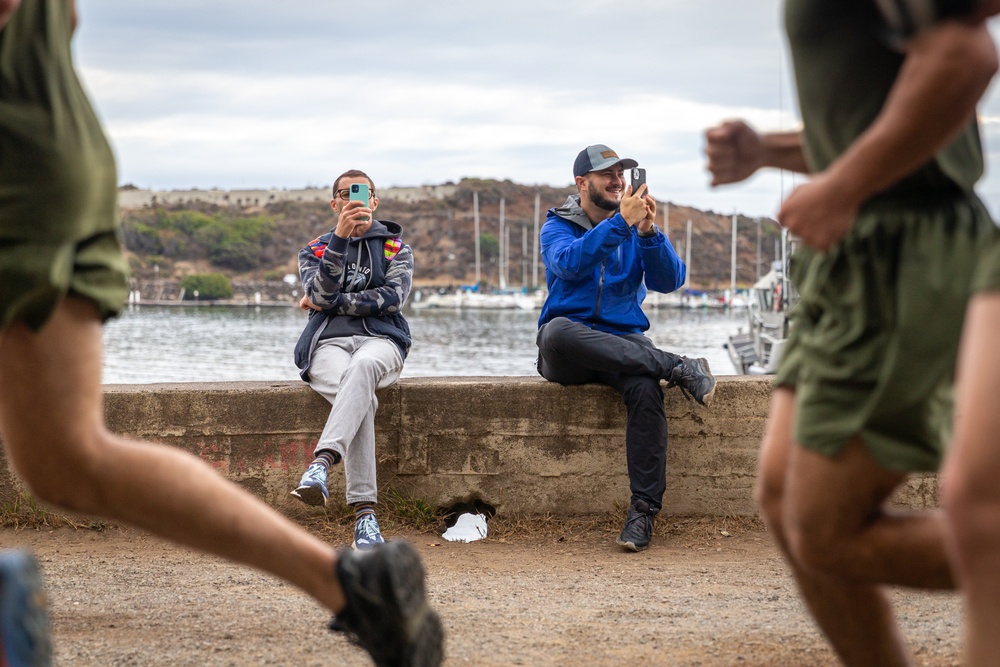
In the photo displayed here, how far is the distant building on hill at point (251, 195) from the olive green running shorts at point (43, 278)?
6224 inches

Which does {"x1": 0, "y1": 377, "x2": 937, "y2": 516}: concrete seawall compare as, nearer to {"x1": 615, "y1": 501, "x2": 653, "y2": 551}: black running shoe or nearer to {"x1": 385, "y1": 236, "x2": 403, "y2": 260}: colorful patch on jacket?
{"x1": 615, "y1": 501, "x2": 653, "y2": 551}: black running shoe

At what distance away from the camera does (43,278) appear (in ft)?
7.35

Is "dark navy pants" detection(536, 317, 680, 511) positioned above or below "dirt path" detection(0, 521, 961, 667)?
above

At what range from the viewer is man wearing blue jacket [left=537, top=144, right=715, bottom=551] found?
5.61 m

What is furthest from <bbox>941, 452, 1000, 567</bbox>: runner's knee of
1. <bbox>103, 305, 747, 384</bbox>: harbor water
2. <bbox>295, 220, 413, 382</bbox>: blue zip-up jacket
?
<bbox>103, 305, 747, 384</bbox>: harbor water

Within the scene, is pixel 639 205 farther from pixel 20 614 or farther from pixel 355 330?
pixel 20 614

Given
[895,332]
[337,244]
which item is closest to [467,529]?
[337,244]

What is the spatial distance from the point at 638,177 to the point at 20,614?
472 cm

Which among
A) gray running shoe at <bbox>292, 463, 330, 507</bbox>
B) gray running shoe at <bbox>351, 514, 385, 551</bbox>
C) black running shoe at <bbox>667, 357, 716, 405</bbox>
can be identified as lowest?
gray running shoe at <bbox>351, 514, 385, 551</bbox>

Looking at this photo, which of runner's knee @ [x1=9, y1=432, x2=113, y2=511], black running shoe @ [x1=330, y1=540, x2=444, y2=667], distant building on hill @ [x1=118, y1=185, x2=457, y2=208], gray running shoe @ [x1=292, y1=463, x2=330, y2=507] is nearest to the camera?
runner's knee @ [x1=9, y1=432, x2=113, y2=511]

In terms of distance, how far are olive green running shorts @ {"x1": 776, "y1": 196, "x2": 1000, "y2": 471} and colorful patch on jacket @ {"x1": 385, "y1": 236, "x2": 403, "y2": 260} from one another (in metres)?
4.31

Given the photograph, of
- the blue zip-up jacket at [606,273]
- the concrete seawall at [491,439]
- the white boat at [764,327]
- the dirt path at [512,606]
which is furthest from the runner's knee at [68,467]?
the white boat at [764,327]

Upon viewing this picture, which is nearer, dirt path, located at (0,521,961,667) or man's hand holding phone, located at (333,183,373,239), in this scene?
dirt path, located at (0,521,961,667)

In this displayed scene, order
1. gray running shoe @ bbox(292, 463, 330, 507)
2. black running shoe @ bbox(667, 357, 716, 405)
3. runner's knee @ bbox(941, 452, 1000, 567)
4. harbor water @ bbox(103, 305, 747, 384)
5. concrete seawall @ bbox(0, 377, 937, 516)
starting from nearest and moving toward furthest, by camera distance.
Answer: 1. runner's knee @ bbox(941, 452, 1000, 567)
2. gray running shoe @ bbox(292, 463, 330, 507)
3. black running shoe @ bbox(667, 357, 716, 405)
4. concrete seawall @ bbox(0, 377, 937, 516)
5. harbor water @ bbox(103, 305, 747, 384)
